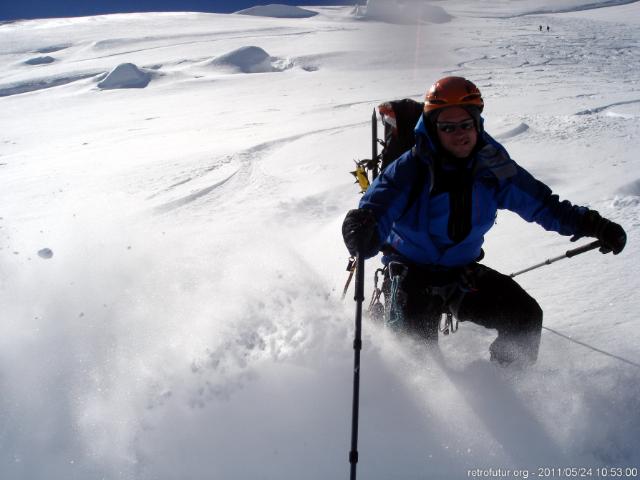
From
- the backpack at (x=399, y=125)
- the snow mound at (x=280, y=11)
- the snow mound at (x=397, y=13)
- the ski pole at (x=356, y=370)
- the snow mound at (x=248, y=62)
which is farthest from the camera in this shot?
the snow mound at (x=280, y=11)

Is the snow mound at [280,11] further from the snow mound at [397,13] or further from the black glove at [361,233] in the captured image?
the black glove at [361,233]

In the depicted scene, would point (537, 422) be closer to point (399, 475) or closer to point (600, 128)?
point (399, 475)

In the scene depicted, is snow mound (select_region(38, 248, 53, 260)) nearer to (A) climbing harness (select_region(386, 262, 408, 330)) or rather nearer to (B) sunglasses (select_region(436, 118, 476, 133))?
(A) climbing harness (select_region(386, 262, 408, 330))

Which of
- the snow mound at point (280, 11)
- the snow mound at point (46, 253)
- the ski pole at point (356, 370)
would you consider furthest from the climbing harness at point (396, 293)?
the snow mound at point (280, 11)

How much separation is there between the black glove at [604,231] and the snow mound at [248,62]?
3063 centimetres

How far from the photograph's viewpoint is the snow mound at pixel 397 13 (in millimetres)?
61250

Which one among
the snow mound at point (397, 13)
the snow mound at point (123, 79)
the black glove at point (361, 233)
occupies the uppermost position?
the snow mound at point (397, 13)

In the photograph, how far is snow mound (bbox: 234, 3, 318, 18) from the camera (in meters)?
74.0

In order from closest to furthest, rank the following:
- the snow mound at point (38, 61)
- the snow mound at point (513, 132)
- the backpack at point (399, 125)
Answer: the backpack at point (399, 125)
the snow mound at point (513, 132)
the snow mound at point (38, 61)

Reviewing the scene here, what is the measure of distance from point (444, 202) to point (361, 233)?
0.47 meters

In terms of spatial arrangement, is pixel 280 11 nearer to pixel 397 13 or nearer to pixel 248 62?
pixel 397 13

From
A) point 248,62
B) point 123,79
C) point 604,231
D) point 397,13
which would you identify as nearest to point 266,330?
point 604,231

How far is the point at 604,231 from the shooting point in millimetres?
2223

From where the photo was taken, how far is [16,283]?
3828 millimetres
